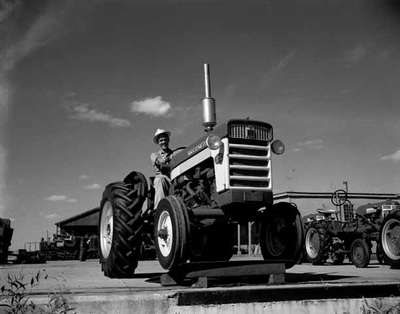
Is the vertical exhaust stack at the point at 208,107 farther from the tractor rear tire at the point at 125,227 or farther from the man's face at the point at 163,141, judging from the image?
the tractor rear tire at the point at 125,227

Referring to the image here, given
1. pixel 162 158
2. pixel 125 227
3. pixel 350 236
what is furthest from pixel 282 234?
pixel 350 236

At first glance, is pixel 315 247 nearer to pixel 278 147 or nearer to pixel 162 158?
pixel 162 158

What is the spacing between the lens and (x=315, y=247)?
1177 cm

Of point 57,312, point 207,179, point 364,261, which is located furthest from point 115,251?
point 364,261

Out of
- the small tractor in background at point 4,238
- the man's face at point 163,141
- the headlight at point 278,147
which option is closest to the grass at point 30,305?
the headlight at point 278,147

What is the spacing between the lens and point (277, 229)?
17.5 ft

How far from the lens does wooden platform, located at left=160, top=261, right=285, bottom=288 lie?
13.5ft

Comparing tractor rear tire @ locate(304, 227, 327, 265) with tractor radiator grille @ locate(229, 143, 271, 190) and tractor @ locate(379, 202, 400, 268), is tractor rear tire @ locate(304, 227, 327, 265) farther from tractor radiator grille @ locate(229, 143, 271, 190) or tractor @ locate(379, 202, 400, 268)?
tractor radiator grille @ locate(229, 143, 271, 190)

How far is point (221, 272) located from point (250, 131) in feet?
5.25

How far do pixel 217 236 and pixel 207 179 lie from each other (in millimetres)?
1604

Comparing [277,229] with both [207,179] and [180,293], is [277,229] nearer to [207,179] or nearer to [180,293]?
[207,179]

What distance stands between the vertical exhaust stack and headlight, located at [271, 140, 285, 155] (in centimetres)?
101

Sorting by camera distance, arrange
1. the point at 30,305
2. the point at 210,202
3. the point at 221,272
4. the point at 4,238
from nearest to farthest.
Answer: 1. the point at 30,305
2. the point at 221,272
3. the point at 210,202
4. the point at 4,238

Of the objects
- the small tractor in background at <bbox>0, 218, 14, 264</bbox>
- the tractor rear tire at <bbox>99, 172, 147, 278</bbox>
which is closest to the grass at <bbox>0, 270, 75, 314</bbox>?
the tractor rear tire at <bbox>99, 172, 147, 278</bbox>
